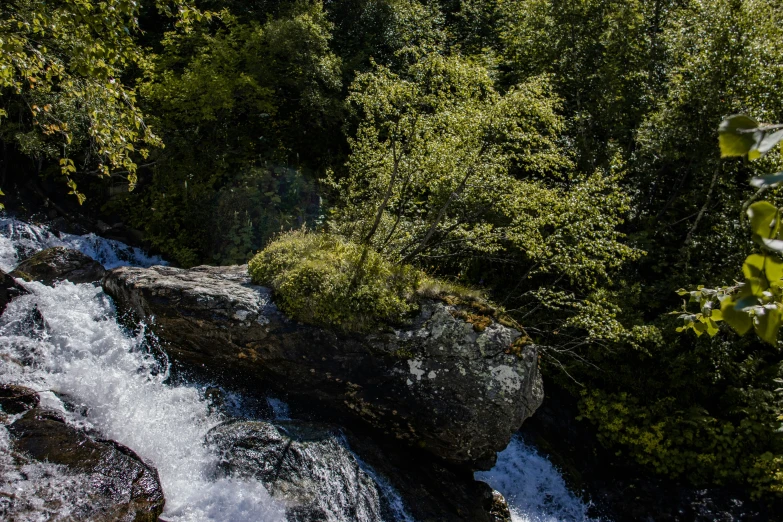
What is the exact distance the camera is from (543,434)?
845 cm

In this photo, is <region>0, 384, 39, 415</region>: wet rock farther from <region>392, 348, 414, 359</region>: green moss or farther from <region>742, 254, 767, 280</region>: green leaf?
<region>742, 254, 767, 280</region>: green leaf

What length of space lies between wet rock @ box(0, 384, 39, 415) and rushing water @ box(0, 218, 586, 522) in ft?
0.46

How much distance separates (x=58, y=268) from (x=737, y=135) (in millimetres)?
9330

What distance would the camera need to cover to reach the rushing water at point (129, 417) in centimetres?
517

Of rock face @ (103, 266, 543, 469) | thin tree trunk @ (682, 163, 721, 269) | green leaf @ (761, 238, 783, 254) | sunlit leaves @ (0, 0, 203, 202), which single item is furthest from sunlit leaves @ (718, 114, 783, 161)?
thin tree trunk @ (682, 163, 721, 269)

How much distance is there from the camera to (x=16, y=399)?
5.66 m

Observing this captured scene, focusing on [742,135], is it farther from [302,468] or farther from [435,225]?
[435,225]

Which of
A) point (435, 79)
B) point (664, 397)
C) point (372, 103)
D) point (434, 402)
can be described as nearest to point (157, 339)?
point (434, 402)

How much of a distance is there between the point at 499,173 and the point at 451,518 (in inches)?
175

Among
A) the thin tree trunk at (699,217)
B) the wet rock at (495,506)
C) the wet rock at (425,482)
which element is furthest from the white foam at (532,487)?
the thin tree trunk at (699,217)

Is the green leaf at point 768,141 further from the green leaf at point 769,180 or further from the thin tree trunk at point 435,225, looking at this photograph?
the thin tree trunk at point 435,225

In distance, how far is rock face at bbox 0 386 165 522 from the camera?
459 centimetres

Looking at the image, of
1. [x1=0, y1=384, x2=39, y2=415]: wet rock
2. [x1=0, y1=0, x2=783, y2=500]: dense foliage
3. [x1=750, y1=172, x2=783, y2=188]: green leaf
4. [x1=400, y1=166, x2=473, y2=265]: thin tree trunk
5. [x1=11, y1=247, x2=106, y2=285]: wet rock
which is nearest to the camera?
[x1=750, y1=172, x2=783, y2=188]: green leaf

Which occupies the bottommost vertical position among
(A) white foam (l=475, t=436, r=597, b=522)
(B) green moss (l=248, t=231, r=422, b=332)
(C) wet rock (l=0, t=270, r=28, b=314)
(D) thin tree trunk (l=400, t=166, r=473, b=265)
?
(A) white foam (l=475, t=436, r=597, b=522)
